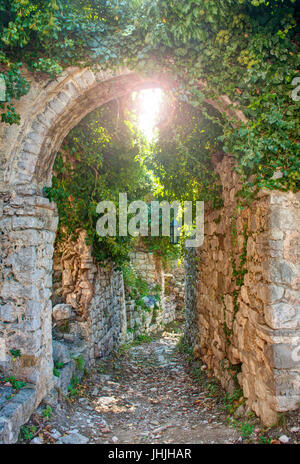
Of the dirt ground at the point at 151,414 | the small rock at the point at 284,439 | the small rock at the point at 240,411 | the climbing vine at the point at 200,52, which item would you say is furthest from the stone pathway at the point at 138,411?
the climbing vine at the point at 200,52

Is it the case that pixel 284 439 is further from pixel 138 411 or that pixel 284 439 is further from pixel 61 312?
pixel 61 312

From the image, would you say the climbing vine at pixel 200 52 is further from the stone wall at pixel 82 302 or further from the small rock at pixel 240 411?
the stone wall at pixel 82 302

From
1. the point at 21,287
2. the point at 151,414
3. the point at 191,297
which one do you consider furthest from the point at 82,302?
the point at 191,297

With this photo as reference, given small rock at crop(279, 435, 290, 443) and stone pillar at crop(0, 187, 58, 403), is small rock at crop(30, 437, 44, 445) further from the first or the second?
small rock at crop(279, 435, 290, 443)

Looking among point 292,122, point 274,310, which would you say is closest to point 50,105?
point 292,122

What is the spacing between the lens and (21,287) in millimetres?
3109

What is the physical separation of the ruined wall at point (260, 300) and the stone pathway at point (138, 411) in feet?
1.54

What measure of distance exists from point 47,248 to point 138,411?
2.31m

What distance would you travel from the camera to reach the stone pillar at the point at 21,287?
3.06 meters

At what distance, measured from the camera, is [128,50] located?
315 cm

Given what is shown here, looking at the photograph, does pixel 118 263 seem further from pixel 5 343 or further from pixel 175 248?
pixel 175 248

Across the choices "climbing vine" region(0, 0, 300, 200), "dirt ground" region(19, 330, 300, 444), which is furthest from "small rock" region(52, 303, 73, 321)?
"climbing vine" region(0, 0, 300, 200)

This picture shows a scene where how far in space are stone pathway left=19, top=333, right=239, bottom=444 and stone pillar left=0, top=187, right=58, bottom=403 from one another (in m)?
0.53

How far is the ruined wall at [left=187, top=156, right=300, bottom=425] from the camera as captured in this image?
8.68 ft
